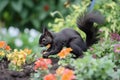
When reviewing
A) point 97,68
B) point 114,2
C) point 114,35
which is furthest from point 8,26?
point 97,68

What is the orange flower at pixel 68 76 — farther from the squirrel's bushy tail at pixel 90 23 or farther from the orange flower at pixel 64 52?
the squirrel's bushy tail at pixel 90 23

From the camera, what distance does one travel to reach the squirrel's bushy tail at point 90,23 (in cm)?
518

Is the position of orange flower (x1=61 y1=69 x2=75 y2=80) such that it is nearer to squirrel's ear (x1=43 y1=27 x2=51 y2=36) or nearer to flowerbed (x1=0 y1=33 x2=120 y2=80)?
flowerbed (x1=0 y1=33 x2=120 y2=80)

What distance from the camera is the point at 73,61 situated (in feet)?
14.4

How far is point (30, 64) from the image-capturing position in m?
4.95

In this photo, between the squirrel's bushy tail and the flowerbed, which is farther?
the squirrel's bushy tail

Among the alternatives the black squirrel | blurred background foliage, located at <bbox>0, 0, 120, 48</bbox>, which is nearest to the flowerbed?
the black squirrel

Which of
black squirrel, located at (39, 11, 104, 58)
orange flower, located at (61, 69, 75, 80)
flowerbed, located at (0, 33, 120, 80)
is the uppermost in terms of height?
black squirrel, located at (39, 11, 104, 58)

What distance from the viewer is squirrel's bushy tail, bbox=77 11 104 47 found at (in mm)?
5183

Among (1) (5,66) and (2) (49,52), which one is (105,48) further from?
(1) (5,66)

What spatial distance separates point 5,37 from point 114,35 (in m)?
3.59

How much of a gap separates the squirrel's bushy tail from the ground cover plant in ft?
0.29

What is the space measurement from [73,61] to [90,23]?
952mm

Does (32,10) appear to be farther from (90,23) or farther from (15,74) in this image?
(15,74)
